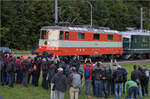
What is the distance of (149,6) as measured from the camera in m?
66.0

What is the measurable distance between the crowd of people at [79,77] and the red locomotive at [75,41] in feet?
29.3

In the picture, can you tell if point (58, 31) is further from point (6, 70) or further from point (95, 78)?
point (95, 78)

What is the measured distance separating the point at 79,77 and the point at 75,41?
13.9 metres

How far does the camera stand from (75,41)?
2469cm

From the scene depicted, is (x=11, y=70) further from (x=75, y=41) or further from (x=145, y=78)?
(x=75, y=41)

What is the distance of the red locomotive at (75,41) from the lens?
23.7 m

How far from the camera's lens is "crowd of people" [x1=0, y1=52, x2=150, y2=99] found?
1080 cm

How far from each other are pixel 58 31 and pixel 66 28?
0.90 metres

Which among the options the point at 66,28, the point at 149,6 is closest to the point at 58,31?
the point at 66,28

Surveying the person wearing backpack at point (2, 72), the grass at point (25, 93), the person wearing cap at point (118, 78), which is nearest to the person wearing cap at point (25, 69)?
the grass at point (25, 93)

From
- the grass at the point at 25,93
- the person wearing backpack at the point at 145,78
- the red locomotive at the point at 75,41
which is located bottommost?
the grass at the point at 25,93

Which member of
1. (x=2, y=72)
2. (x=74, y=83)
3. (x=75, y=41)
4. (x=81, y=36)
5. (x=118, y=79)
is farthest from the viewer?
(x=81, y=36)

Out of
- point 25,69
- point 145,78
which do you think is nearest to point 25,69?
point 25,69

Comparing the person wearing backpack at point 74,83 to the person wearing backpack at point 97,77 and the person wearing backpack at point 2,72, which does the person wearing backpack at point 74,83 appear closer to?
the person wearing backpack at point 97,77
